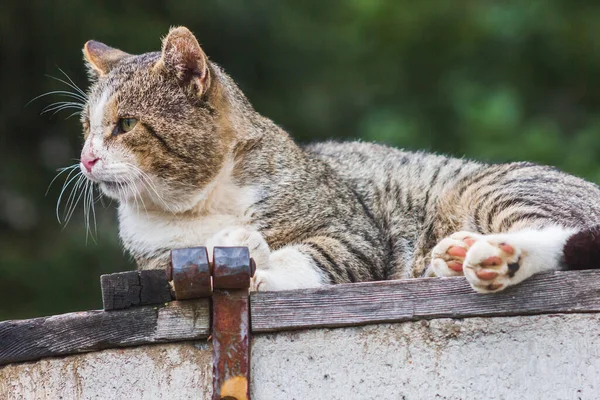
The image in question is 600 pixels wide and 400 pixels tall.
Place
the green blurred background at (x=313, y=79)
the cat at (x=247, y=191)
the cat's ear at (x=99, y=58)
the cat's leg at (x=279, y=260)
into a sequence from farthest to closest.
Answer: the green blurred background at (x=313, y=79) < the cat's ear at (x=99, y=58) < the cat at (x=247, y=191) < the cat's leg at (x=279, y=260)

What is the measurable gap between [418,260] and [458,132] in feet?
12.9

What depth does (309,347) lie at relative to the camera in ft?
8.61

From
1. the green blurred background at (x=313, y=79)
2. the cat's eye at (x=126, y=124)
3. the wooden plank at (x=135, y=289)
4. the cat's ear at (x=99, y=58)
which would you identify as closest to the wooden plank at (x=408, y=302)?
the wooden plank at (x=135, y=289)

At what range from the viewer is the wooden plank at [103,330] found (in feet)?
8.57

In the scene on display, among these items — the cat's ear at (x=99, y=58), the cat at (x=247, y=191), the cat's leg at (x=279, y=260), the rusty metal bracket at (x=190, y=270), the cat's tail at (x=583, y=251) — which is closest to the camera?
the rusty metal bracket at (x=190, y=270)

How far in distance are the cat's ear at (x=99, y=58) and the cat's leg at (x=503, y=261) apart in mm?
1906

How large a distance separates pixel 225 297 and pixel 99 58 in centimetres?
188

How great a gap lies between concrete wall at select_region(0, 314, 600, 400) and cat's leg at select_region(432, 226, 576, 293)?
A: 4.3 inches

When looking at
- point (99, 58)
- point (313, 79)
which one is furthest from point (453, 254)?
point (313, 79)

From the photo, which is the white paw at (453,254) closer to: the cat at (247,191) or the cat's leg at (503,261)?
the cat's leg at (503,261)

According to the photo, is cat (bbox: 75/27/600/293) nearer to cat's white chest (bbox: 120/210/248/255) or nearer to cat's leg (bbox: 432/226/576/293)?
cat's white chest (bbox: 120/210/248/255)

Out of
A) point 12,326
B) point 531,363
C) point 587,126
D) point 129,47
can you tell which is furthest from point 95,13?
point 531,363

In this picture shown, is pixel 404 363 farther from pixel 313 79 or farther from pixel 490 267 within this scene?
pixel 313 79

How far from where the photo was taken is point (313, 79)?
332 inches
